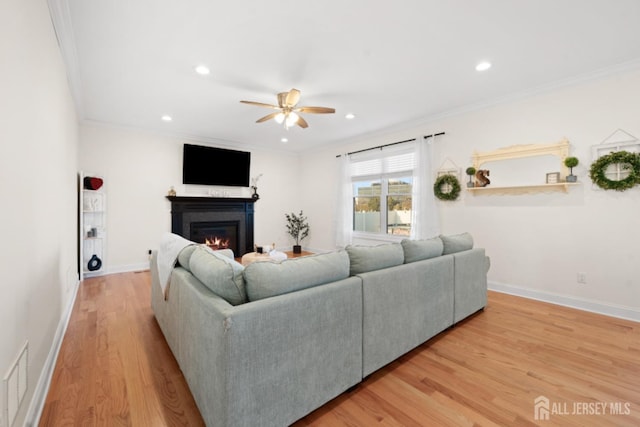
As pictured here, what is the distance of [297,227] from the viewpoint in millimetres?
7043

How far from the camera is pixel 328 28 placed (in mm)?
2307

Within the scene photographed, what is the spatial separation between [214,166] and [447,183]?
4.52 meters

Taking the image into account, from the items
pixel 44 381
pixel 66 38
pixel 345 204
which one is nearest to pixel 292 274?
pixel 44 381

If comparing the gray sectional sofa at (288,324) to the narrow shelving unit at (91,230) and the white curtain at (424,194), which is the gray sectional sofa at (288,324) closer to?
the white curtain at (424,194)

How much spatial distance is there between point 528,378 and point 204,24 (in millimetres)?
3622

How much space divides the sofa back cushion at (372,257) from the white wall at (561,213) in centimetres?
247

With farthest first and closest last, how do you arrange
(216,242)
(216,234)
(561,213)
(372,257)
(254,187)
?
(254,187)
(216,234)
(216,242)
(561,213)
(372,257)

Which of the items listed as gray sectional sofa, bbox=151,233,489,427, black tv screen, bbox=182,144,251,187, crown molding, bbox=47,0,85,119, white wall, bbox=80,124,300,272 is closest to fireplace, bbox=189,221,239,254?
white wall, bbox=80,124,300,272

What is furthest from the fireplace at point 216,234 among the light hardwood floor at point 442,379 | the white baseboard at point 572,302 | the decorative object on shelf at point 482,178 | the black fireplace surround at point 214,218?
the white baseboard at point 572,302

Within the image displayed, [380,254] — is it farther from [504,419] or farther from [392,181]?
[392,181]

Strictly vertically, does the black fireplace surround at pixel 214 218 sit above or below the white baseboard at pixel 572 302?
above

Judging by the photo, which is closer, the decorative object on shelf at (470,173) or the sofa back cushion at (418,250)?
the sofa back cushion at (418,250)

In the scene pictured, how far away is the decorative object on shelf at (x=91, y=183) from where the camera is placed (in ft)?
14.3

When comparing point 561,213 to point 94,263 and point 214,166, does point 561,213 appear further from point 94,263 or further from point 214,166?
point 94,263
